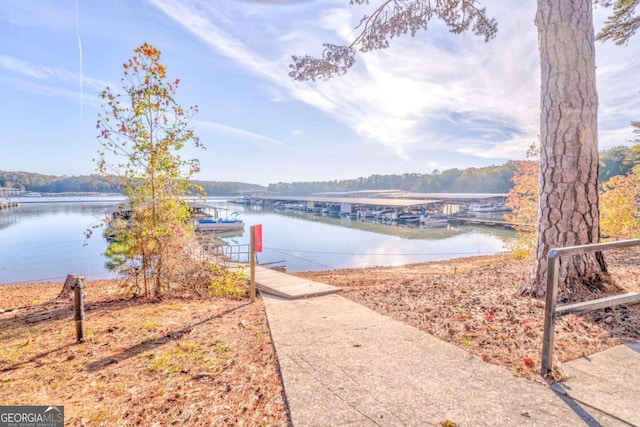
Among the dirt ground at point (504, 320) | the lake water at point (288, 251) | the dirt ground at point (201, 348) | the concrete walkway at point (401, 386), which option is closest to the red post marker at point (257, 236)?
the dirt ground at point (201, 348)

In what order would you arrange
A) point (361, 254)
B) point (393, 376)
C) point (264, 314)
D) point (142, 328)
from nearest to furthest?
point (393, 376) < point (142, 328) < point (264, 314) < point (361, 254)

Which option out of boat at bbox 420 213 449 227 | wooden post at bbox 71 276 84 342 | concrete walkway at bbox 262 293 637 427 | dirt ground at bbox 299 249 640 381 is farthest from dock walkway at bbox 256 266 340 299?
boat at bbox 420 213 449 227

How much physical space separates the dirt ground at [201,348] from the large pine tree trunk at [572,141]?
28.8 inches

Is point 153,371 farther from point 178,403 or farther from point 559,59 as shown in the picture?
point 559,59

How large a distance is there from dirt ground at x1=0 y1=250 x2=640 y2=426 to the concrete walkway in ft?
0.53

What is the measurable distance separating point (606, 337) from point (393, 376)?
196cm

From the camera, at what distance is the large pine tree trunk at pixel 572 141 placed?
3592 mm

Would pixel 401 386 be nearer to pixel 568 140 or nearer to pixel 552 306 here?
pixel 552 306

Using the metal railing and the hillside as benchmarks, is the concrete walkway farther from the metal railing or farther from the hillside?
the hillside

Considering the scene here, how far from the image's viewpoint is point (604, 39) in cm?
848

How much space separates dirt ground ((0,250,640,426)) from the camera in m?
1.95

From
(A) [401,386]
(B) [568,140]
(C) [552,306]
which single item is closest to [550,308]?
(C) [552,306]

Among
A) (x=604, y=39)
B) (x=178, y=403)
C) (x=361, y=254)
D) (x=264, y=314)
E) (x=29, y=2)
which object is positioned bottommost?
(x=361, y=254)

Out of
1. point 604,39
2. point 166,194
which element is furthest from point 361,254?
point 166,194
